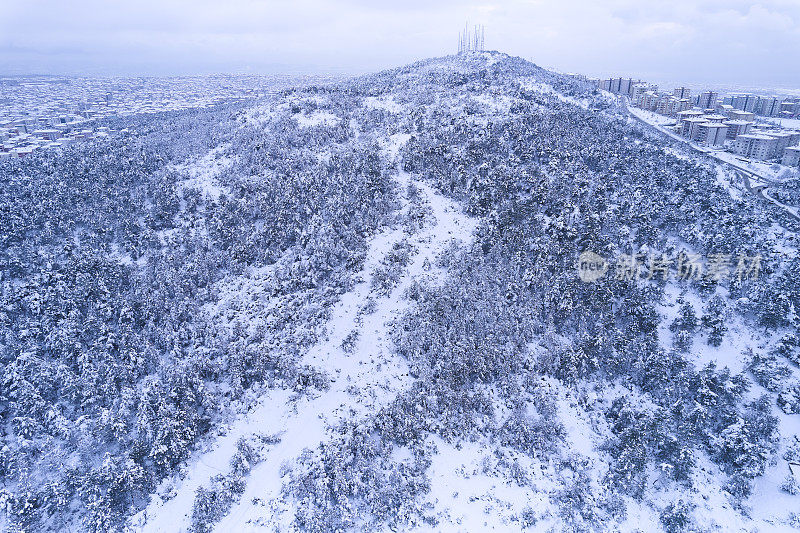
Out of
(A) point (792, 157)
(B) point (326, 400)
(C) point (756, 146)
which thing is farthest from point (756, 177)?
(B) point (326, 400)

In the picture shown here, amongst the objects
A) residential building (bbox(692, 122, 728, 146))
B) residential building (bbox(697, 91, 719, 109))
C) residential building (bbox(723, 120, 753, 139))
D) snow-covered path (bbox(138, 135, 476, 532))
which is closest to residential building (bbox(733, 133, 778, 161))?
residential building (bbox(692, 122, 728, 146))

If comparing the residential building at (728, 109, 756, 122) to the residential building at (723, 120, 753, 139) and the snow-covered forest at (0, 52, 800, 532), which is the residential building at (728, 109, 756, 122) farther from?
the snow-covered forest at (0, 52, 800, 532)

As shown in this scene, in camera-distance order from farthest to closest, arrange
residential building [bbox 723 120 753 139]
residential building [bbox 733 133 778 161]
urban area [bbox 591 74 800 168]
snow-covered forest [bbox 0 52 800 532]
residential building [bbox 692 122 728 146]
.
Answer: residential building [bbox 723 120 753 139], residential building [bbox 692 122 728 146], urban area [bbox 591 74 800 168], residential building [bbox 733 133 778 161], snow-covered forest [bbox 0 52 800 532]

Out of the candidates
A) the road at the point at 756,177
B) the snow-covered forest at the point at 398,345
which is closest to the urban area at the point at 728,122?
the road at the point at 756,177

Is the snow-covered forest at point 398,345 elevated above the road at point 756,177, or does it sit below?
below

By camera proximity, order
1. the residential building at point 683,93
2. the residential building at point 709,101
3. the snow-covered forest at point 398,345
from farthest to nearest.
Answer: the residential building at point 683,93
the residential building at point 709,101
the snow-covered forest at point 398,345

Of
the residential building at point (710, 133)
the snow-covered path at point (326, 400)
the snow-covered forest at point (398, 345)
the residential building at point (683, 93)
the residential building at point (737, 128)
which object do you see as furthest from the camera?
the residential building at point (683, 93)

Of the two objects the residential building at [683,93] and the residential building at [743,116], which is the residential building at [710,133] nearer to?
the residential building at [743,116]

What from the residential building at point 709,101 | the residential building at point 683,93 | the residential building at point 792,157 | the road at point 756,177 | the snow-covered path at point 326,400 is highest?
the residential building at point 683,93
